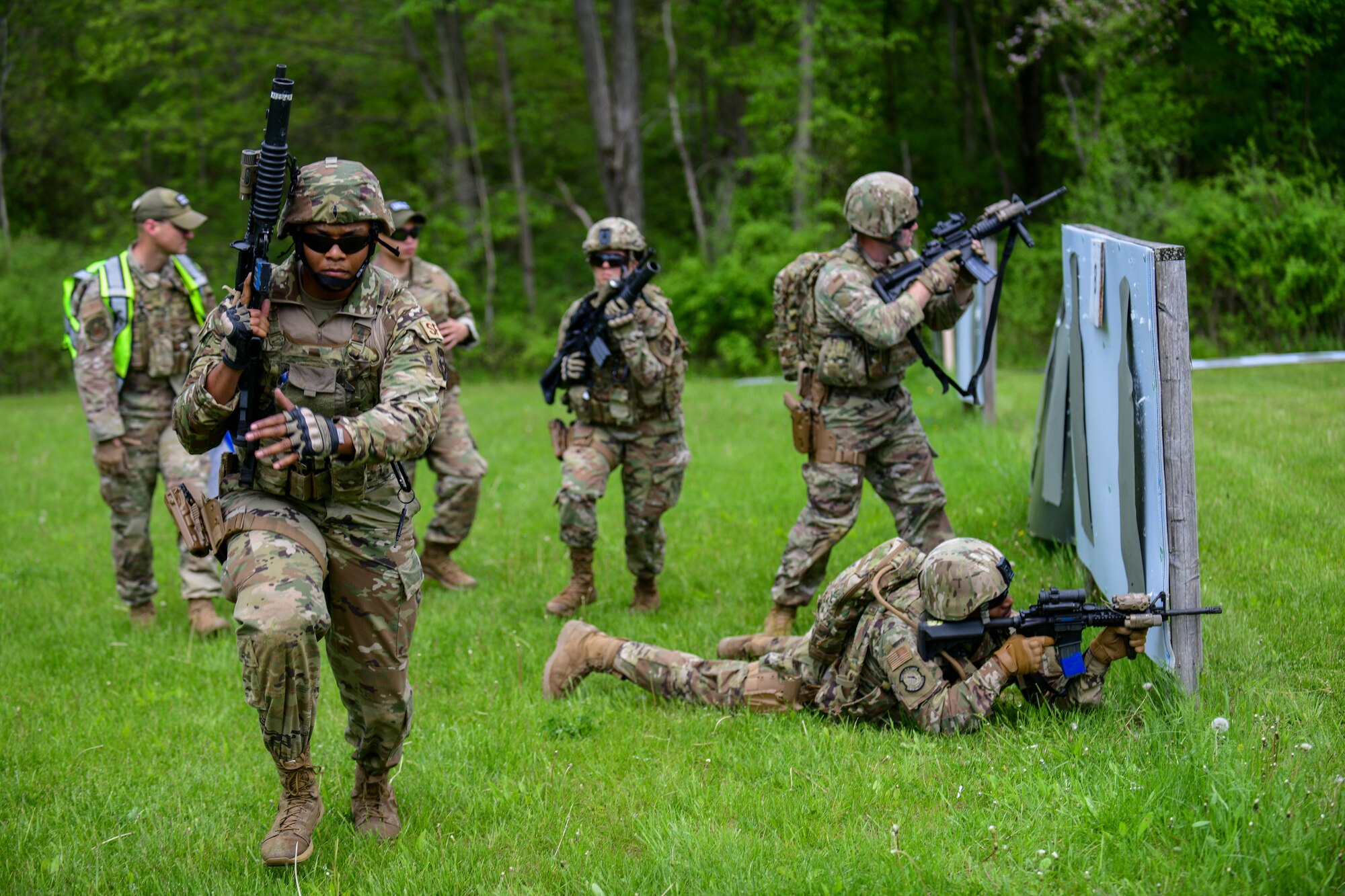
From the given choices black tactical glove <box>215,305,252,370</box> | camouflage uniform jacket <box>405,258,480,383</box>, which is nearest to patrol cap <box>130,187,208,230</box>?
camouflage uniform jacket <box>405,258,480,383</box>

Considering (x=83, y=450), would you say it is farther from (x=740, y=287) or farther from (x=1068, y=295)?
(x=1068, y=295)

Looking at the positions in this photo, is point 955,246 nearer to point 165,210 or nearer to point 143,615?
point 165,210

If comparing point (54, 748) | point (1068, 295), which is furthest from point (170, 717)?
point (1068, 295)

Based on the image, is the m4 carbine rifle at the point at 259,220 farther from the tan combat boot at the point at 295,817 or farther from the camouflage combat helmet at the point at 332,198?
the tan combat boot at the point at 295,817

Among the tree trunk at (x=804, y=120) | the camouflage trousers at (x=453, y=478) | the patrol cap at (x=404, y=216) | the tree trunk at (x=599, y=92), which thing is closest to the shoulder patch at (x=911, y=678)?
the camouflage trousers at (x=453, y=478)

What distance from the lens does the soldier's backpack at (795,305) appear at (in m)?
6.90

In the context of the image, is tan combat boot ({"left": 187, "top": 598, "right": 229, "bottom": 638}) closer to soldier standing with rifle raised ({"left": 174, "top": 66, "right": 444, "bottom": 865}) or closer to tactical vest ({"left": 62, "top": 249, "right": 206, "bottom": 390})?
tactical vest ({"left": 62, "top": 249, "right": 206, "bottom": 390})

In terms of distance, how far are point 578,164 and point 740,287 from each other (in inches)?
389

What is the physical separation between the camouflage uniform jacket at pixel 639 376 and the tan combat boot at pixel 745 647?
5.96 ft

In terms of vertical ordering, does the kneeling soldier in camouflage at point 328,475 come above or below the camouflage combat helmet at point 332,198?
below

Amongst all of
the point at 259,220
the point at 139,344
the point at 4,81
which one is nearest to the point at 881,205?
the point at 259,220

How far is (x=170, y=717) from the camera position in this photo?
6191 millimetres

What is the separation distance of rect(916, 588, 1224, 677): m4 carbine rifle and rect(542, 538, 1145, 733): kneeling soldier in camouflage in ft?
0.19

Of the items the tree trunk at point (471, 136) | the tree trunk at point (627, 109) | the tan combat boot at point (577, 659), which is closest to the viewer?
the tan combat boot at point (577, 659)
